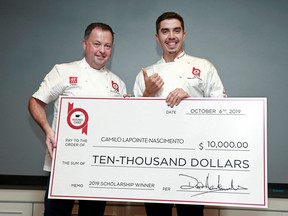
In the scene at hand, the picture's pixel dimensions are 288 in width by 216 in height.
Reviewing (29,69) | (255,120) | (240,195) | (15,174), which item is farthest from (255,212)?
(29,69)

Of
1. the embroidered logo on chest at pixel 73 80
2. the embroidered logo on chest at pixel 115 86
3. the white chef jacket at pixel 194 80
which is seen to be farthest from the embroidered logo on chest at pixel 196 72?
the embroidered logo on chest at pixel 73 80

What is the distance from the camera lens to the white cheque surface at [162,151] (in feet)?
4.27

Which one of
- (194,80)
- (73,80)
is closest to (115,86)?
(73,80)

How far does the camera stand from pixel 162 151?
4.47 ft

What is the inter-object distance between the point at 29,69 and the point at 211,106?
1251mm

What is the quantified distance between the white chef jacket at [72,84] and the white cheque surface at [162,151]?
0.10 m

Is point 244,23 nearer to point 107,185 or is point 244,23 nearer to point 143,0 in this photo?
point 143,0

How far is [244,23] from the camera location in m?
1.99

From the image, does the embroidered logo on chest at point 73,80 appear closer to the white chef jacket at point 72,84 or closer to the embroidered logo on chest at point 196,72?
the white chef jacket at point 72,84
